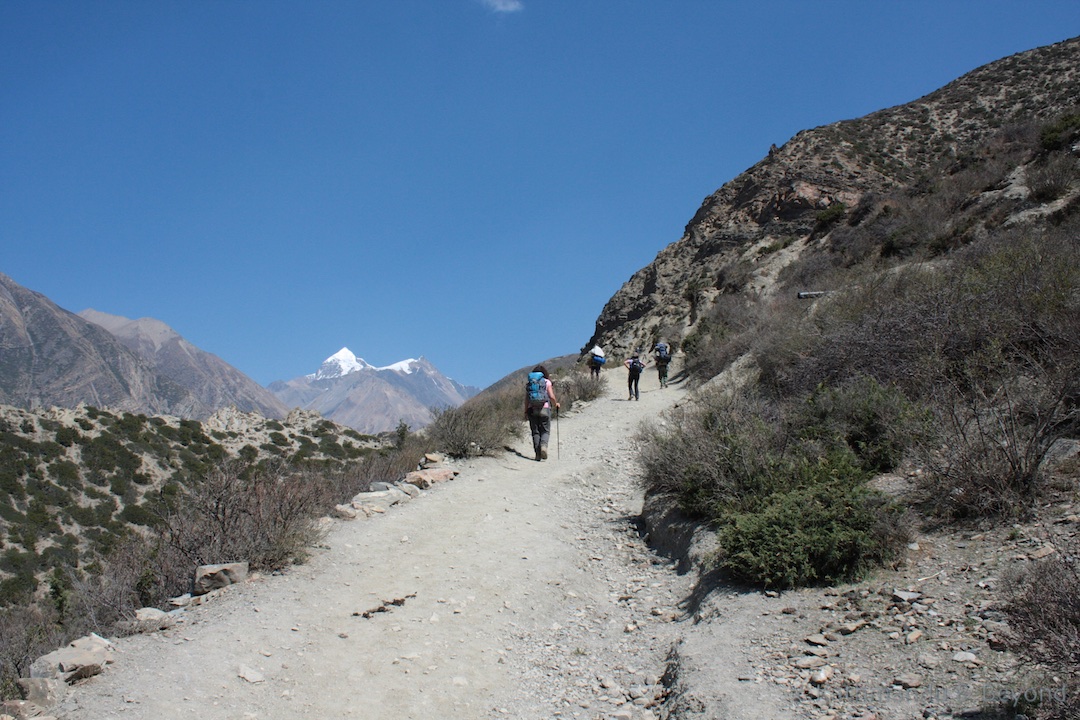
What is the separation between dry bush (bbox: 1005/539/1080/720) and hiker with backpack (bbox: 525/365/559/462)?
9.08m

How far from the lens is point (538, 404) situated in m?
12.1

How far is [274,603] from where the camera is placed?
577 cm

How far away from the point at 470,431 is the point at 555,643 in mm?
7235

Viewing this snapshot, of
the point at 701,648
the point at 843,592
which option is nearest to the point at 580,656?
the point at 701,648

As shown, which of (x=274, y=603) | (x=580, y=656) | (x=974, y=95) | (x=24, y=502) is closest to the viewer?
(x=580, y=656)

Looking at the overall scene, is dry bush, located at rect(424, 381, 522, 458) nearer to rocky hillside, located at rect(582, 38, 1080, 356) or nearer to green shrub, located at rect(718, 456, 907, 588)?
green shrub, located at rect(718, 456, 907, 588)

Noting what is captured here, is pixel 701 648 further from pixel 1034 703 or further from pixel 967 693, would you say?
pixel 1034 703

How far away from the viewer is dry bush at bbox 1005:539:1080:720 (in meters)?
2.65

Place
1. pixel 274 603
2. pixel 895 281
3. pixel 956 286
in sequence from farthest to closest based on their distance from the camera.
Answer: pixel 895 281 < pixel 956 286 < pixel 274 603

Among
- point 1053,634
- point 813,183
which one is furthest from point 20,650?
point 813,183

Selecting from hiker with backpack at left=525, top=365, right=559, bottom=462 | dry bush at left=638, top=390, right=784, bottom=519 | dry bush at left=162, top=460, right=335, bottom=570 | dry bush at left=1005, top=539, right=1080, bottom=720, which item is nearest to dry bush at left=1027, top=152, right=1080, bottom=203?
dry bush at left=638, top=390, right=784, bottom=519

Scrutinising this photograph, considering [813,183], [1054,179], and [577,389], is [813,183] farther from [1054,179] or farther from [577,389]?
[577,389]

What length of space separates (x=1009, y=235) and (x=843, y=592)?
501 inches

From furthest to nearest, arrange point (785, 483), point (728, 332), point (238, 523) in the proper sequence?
point (728, 332) < point (238, 523) < point (785, 483)
